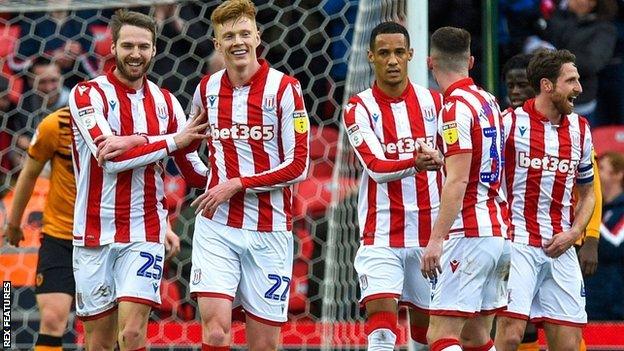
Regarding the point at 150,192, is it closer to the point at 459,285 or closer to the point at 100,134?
the point at 100,134

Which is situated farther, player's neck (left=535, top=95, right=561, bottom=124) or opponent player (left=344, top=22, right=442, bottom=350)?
player's neck (left=535, top=95, right=561, bottom=124)

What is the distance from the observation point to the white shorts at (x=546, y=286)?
8.05 metres

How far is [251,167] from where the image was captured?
754cm

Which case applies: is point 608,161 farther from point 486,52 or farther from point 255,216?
point 255,216

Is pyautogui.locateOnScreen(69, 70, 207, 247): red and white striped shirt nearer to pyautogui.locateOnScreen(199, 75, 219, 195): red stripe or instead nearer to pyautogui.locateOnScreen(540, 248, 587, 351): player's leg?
pyautogui.locateOnScreen(199, 75, 219, 195): red stripe

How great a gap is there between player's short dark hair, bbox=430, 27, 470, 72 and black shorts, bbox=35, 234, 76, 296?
2642 mm

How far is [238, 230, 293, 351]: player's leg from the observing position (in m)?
7.55

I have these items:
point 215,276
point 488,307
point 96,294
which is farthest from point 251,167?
point 488,307

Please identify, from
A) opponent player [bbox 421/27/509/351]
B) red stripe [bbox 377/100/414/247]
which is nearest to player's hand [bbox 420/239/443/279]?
opponent player [bbox 421/27/509/351]

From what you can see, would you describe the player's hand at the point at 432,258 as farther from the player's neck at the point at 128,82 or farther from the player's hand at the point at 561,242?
the player's neck at the point at 128,82

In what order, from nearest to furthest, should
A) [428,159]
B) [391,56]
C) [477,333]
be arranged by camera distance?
1. [428,159]
2. [477,333]
3. [391,56]

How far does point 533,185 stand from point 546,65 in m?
0.66

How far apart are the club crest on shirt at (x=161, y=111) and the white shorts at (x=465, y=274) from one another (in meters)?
1.62

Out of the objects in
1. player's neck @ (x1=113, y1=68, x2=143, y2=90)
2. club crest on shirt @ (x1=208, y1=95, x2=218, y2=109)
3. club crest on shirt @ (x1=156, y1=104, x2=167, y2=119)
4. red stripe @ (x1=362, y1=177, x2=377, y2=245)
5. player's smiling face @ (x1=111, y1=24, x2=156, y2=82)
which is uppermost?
player's smiling face @ (x1=111, y1=24, x2=156, y2=82)
